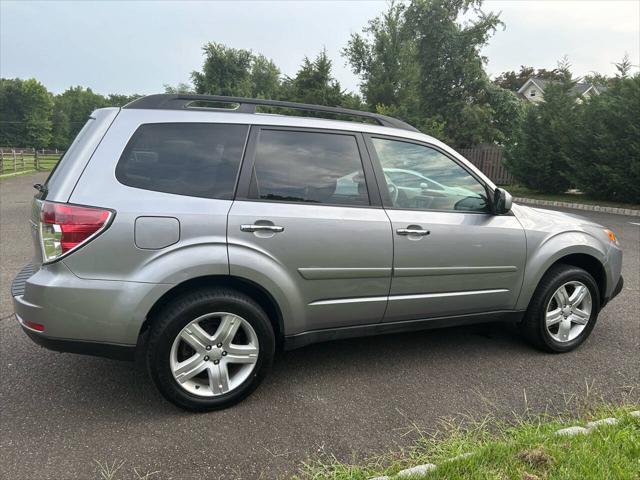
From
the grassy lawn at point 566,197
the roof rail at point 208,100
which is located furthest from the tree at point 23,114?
the roof rail at point 208,100

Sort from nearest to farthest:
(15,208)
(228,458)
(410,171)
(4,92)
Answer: (228,458)
(410,171)
(15,208)
(4,92)

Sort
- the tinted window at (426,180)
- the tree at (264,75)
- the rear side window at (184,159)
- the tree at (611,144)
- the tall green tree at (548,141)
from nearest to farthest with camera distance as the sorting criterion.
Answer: the rear side window at (184,159) < the tinted window at (426,180) < the tree at (611,144) < the tall green tree at (548,141) < the tree at (264,75)

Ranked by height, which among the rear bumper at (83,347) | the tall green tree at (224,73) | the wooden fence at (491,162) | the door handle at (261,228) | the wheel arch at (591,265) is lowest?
the rear bumper at (83,347)

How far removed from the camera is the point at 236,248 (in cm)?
268

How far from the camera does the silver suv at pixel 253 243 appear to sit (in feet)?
8.18

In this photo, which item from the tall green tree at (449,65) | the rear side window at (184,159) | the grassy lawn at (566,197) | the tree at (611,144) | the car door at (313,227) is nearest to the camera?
the rear side window at (184,159)

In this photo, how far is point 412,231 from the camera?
3.10 meters

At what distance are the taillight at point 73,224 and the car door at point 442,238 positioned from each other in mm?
1752

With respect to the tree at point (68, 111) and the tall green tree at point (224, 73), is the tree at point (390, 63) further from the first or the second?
the tree at point (68, 111)

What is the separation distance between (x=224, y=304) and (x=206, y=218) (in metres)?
0.50

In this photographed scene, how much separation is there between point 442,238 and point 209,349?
66.5 inches

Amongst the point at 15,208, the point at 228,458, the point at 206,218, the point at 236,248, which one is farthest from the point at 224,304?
the point at 15,208

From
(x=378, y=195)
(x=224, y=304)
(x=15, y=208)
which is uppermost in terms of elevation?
(x=378, y=195)

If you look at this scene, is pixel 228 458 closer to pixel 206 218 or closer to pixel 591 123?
pixel 206 218
